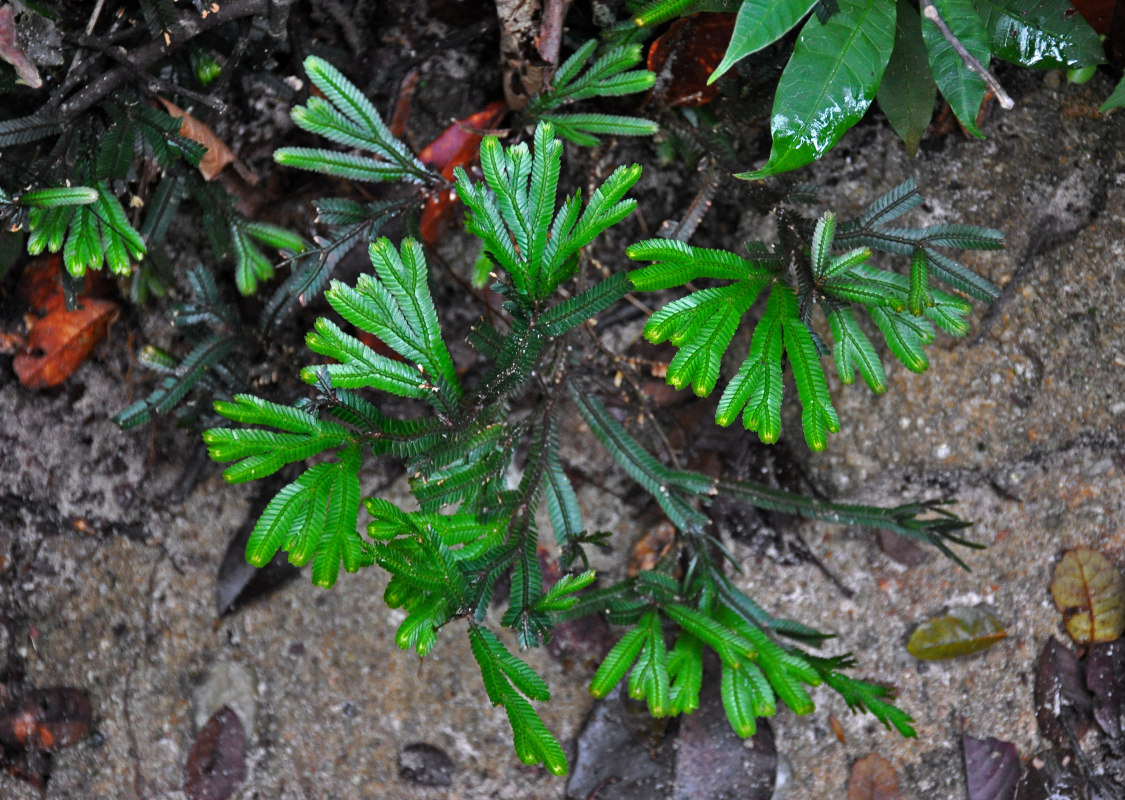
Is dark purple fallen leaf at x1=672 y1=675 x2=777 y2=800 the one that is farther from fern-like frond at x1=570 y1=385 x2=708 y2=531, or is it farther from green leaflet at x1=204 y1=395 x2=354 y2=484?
green leaflet at x1=204 y1=395 x2=354 y2=484

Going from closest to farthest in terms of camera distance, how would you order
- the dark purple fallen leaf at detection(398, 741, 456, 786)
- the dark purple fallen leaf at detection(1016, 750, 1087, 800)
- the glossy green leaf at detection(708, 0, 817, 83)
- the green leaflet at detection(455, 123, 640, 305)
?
the glossy green leaf at detection(708, 0, 817, 83) < the green leaflet at detection(455, 123, 640, 305) < the dark purple fallen leaf at detection(1016, 750, 1087, 800) < the dark purple fallen leaf at detection(398, 741, 456, 786)

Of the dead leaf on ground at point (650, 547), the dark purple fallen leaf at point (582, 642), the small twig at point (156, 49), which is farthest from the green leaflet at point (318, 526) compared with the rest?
the small twig at point (156, 49)

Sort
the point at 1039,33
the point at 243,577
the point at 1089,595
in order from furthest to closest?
the point at 243,577 → the point at 1089,595 → the point at 1039,33

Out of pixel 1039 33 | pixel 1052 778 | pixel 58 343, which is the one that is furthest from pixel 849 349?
pixel 58 343

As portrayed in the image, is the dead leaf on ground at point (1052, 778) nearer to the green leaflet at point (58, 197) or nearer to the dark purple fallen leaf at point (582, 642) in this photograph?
the dark purple fallen leaf at point (582, 642)

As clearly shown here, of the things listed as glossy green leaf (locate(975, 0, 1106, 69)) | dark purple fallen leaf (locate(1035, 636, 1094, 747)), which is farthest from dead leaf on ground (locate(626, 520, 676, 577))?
glossy green leaf (locate(975, 0, 1106, 69))

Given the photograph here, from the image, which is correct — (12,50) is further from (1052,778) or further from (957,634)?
(1052,778)
